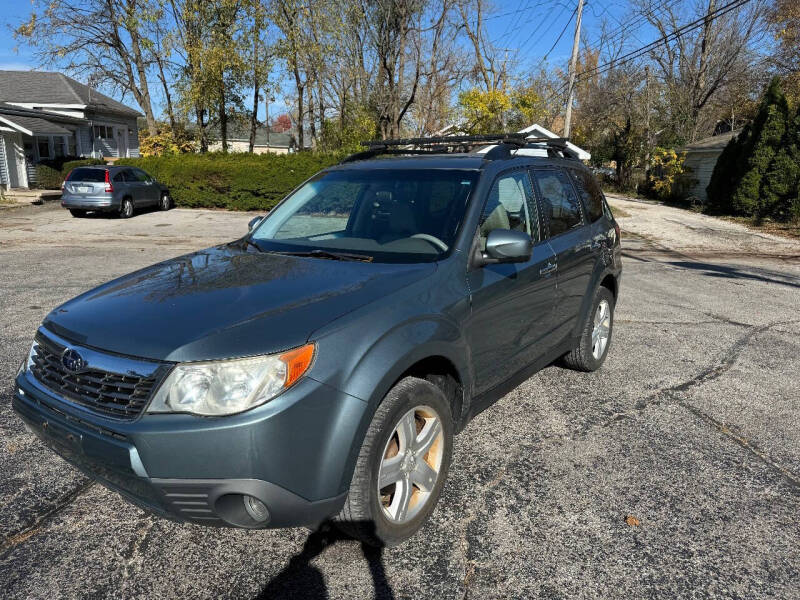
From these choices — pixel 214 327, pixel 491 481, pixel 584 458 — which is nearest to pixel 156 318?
pixel 214 327

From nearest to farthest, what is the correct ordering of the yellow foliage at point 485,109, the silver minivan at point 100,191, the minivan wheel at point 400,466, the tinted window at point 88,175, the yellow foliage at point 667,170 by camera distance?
the minivan wheel at point 400,466 → the silver minivan at point 100,191 → the tinted window at point 88,175 → the yellow foliage at point 485,109 → the yellow foliage at point 667,170

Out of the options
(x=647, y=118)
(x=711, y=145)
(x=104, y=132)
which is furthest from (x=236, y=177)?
A: (x=647, y=118)

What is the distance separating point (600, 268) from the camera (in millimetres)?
4742

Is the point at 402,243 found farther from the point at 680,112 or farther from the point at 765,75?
the point at 765,75

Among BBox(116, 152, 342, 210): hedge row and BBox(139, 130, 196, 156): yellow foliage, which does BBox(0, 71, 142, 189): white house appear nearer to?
BBox(139, 130, 196, 156): yellow foliage

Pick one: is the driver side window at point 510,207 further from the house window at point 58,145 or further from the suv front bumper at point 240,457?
the house window at point 58,145

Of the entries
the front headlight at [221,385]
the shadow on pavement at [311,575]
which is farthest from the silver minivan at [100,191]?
the front headlight at [221,385]

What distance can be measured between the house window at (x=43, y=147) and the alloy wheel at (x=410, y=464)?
34.6m

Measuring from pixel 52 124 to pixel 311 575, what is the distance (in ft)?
116

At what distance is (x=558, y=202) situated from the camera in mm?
4301

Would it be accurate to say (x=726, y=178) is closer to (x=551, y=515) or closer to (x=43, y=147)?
(x=551, y=515)

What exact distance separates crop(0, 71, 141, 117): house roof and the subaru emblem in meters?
38.4

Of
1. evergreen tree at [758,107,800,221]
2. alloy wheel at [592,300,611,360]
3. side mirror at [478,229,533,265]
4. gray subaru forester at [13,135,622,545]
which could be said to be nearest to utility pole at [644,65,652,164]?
evergreen tree at [758,107,800,221]

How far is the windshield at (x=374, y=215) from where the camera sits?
3.27 m
